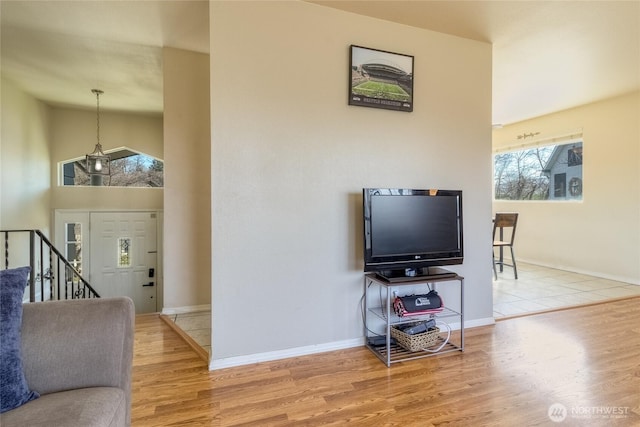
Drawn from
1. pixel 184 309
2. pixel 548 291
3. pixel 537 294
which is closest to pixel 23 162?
pixel 184 309

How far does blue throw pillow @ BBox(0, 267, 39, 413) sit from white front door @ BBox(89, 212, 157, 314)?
4761 millimetres

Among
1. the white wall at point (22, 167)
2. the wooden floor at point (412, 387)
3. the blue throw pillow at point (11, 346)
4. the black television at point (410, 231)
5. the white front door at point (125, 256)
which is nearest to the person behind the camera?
the blue throw pillow at point (11, 346)

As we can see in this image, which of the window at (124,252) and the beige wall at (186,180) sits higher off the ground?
the beige wall at (186,180)

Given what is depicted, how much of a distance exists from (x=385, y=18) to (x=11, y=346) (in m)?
2.95

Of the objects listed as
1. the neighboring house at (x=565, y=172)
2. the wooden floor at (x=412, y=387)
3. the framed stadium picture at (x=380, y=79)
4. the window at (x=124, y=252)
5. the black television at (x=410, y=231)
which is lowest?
the wooden floor at (x=412, y=387)

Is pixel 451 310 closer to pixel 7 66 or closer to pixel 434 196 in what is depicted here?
pixel 434 196

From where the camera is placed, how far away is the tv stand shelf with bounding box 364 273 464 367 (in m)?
2.36

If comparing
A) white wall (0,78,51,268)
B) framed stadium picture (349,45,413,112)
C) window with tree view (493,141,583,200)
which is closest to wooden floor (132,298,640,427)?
framed stadium picture (349,45,413,112)

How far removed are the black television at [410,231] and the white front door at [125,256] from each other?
15.2 ft

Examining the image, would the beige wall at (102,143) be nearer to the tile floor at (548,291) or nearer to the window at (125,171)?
the window at (125,171)

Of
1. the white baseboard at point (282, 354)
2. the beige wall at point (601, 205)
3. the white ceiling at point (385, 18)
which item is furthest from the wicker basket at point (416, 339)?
the beige wall at point (601, 205)

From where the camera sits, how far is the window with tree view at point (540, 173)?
5.26m

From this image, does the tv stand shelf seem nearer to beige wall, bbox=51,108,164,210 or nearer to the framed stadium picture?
the framed stadium picture

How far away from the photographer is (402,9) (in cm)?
251
